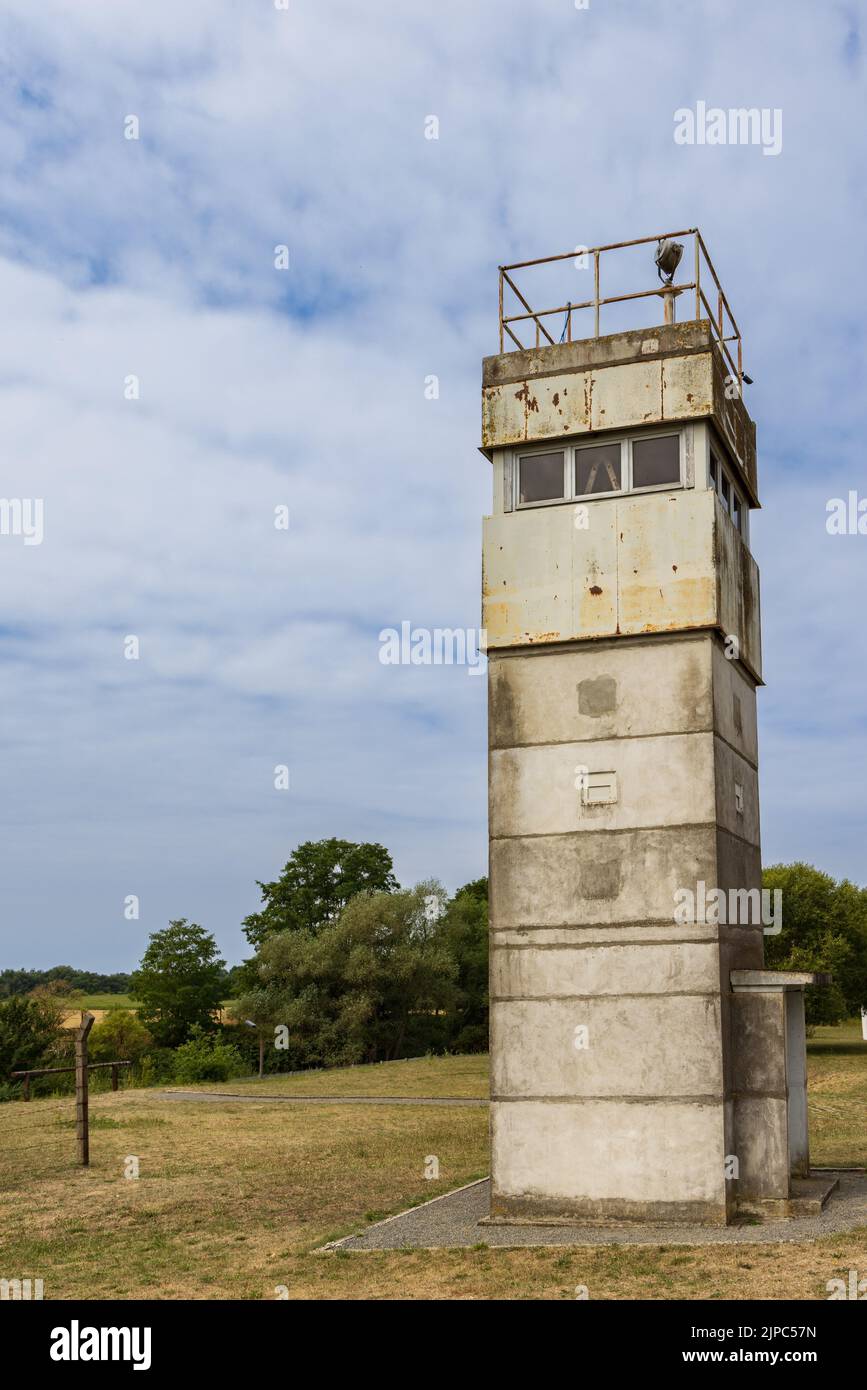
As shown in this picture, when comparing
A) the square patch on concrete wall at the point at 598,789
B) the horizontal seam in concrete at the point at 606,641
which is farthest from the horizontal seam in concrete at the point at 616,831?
the horizontal seam in concrete at the point at 606,641

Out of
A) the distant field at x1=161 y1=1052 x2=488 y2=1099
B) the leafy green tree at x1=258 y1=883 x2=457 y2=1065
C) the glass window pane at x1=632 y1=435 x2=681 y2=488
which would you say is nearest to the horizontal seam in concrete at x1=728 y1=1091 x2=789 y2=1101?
the glass window pane at x1=632 y1=435 x2=681 y2=488

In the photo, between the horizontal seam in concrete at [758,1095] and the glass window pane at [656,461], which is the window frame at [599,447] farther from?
the horizontal seam in concrete at [758,1095]

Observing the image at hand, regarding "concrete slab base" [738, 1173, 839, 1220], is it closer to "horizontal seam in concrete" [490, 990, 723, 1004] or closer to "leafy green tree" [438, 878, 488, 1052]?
"horizontal seam in concrete" [490, 990, 723, 1004]

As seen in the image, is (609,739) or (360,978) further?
(360,978)

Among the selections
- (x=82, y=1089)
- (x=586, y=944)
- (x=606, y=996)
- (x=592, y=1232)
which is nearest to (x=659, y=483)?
(x=586, y=944)

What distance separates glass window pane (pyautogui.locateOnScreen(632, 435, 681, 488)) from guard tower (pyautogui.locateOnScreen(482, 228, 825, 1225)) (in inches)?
1.1

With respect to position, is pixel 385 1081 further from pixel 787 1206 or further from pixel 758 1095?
pixel 787 1206

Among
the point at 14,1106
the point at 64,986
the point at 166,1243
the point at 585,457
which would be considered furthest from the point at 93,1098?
the point at 64,986

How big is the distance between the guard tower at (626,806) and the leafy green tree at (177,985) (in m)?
59.3

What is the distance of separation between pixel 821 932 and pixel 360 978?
2114 centimetres

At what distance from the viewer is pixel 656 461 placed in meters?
16.3

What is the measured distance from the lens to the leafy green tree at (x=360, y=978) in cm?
5469

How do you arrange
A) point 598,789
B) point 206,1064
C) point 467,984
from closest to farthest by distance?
point 598,789 → point 206,1064 → point 467,984
